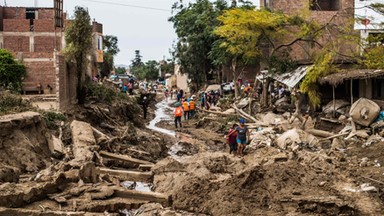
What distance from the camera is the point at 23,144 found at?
41.6ft

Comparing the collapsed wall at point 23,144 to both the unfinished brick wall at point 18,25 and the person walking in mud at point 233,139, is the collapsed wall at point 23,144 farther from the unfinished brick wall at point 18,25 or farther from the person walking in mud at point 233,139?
the unfinished brick wall at point 18,25

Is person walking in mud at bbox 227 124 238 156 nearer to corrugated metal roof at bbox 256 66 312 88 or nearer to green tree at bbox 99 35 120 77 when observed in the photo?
corrugated metal roof at bbox 256 66 312 88

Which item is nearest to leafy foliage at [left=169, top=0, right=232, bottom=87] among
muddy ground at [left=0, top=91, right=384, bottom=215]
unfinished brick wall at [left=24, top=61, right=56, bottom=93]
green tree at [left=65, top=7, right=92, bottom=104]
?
unfinished brick wall at [left=24, top=61, right=56, bottom=93]

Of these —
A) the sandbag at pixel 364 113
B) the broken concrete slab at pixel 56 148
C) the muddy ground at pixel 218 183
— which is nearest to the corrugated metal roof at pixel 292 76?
the sandbag at pixel 364 113

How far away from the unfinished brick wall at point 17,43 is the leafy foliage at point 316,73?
2670 centimetres

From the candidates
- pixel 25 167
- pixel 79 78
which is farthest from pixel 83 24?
pixel 25 167

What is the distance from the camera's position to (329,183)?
12.0m

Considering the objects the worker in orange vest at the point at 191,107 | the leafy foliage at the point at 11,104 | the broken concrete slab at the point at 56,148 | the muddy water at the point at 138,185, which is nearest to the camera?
the muddy water at the point at 138,185

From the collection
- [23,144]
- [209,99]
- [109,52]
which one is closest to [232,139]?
[23,144]

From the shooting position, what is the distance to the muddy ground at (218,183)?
9.77 metres

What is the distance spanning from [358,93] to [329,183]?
44.6 feet

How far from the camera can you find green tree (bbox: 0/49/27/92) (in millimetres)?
27294

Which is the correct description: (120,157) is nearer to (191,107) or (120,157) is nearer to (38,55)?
(191,107)

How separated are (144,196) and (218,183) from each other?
1970 mm
